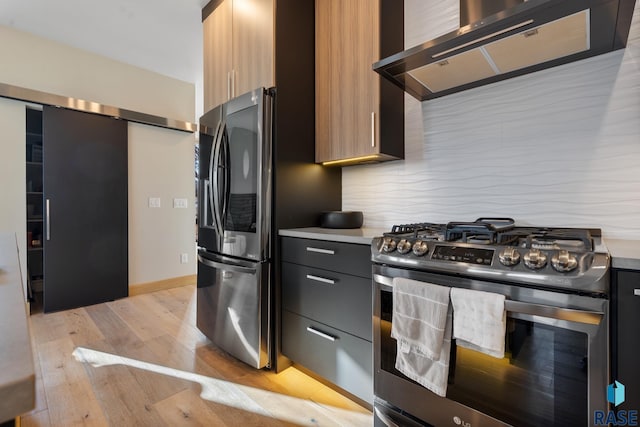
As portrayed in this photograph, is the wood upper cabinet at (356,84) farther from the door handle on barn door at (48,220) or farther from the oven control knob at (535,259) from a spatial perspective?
the door handle on barn door at (48,220)

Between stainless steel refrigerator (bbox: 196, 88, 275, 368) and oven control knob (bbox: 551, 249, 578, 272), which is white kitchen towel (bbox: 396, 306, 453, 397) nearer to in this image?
oven control knob (bbox: 551, 249, 578, 272)

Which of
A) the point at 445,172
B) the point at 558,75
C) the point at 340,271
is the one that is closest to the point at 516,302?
the point at 340,271

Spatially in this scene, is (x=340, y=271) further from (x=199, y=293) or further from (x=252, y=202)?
(x=199, y=293)

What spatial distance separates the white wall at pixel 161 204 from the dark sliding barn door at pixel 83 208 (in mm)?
144

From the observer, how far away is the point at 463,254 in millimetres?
1116

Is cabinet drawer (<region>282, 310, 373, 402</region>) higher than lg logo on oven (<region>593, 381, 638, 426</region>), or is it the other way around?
lg logo on oven (<region>593, 381, 638, 426</region>)

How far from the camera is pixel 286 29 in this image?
78.7 inches

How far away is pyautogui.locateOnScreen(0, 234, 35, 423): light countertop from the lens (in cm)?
A: 31

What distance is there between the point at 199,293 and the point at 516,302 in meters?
2.16

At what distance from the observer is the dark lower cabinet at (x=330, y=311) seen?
1522mm

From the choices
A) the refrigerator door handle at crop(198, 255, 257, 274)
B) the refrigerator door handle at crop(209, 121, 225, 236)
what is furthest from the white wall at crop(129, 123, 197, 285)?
the refrigerator door handle at crop(209, 121, 225, 236)

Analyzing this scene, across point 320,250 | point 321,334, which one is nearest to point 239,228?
point 320,250

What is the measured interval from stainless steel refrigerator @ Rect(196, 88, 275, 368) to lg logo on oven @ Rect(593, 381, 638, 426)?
1.52 metres

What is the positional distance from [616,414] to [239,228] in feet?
6.08
